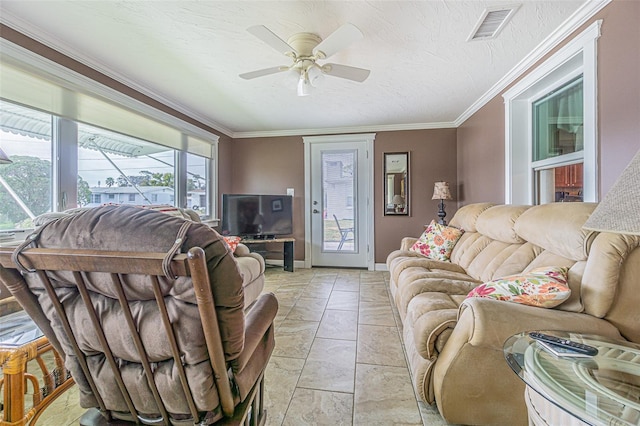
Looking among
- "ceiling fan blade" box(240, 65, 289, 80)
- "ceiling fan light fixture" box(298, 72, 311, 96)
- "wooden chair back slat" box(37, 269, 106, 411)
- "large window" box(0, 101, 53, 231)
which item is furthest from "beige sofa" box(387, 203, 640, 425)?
"large window" box(0, 101, 53, 231)

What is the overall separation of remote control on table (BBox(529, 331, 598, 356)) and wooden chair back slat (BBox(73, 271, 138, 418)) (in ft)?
4.63

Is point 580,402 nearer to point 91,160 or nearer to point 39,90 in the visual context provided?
point 39,90

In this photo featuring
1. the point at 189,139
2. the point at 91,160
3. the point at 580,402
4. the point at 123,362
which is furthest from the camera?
the point at 189,139

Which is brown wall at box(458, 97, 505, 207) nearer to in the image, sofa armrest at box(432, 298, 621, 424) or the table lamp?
the table lamp

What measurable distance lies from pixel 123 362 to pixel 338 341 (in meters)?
1.69

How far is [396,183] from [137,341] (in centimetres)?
428

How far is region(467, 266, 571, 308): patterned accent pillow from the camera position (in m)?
1.28

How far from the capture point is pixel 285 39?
211 centimetres

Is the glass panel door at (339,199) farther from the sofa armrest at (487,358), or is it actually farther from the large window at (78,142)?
the sofa armrest at (487,358)

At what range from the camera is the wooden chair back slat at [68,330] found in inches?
30.7

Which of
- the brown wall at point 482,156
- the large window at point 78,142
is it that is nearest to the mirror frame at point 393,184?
the brown wall at point 482,156

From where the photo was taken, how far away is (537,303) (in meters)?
1.30

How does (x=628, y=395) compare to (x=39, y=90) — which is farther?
(x=39, y=90)

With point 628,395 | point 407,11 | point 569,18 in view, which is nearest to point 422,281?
point 628,395
